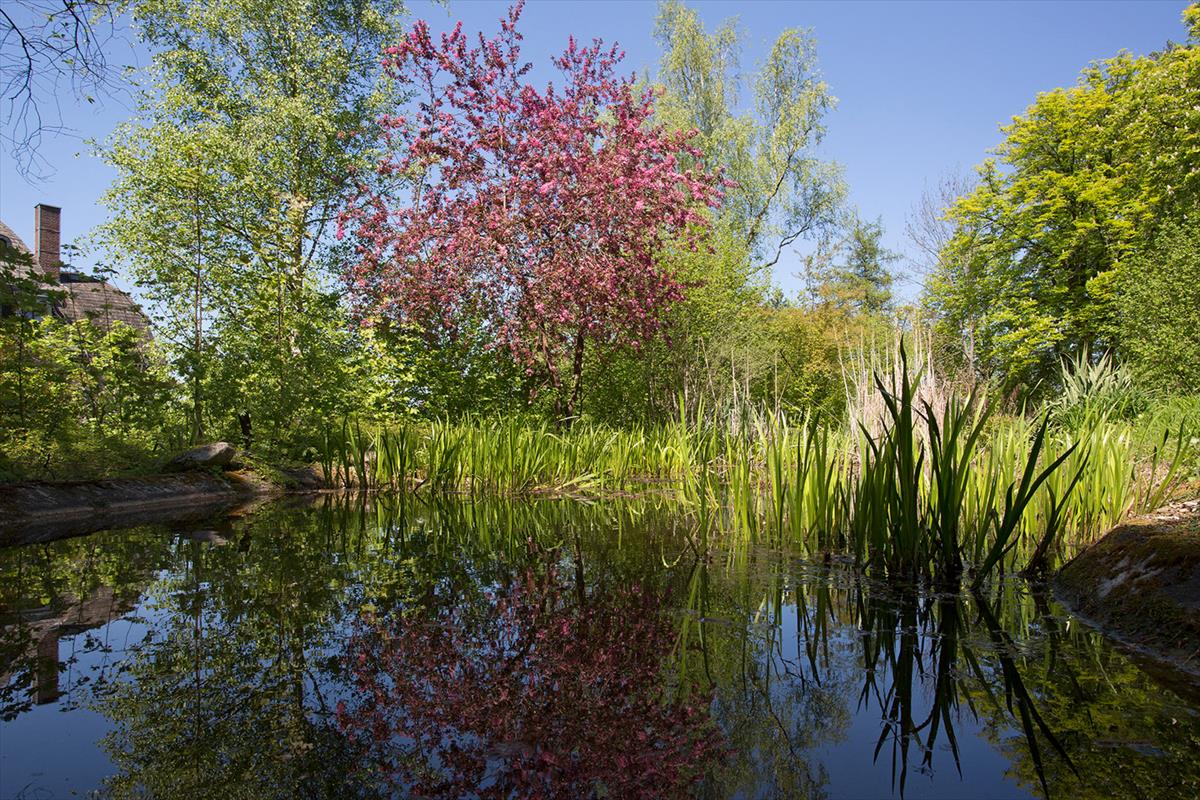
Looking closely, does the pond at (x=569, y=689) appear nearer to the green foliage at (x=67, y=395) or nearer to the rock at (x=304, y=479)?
the green foliage at (x=67, y=395)

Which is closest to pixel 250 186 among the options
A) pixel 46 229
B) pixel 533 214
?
pixel 533 214

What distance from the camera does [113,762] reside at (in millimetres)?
1513

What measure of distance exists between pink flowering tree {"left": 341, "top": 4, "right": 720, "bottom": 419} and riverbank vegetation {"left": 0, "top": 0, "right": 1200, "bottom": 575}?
5cm

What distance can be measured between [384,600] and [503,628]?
0.73m

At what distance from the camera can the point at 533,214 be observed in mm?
9852

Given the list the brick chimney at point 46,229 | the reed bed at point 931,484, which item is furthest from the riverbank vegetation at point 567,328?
the brick chimney at point 46,229

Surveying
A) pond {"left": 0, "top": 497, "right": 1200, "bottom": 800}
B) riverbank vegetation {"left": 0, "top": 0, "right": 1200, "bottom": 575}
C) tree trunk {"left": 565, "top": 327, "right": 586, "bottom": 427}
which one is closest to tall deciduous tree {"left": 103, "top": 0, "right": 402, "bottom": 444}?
riverbank vegetation {"left": 0, "top": 0, "right": 1200, "bottom": 575}

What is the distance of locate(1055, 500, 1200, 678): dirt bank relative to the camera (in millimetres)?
2150

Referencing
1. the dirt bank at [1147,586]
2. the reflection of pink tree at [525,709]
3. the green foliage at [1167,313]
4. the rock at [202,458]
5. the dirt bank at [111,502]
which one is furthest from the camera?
the green foliage at [1167,313]

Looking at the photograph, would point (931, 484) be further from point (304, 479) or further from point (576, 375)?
point (576, 375)

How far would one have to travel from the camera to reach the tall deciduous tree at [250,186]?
929 cm

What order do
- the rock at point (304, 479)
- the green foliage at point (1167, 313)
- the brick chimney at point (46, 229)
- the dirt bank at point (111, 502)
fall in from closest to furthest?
the dirt bank at point (111, 502), the rock at point (304, 479), the green foliage at point (1167, 313), the brick chimney at point (46, 229)

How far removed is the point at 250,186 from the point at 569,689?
38.1 feet

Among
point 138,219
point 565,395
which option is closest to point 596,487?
point 565,395
